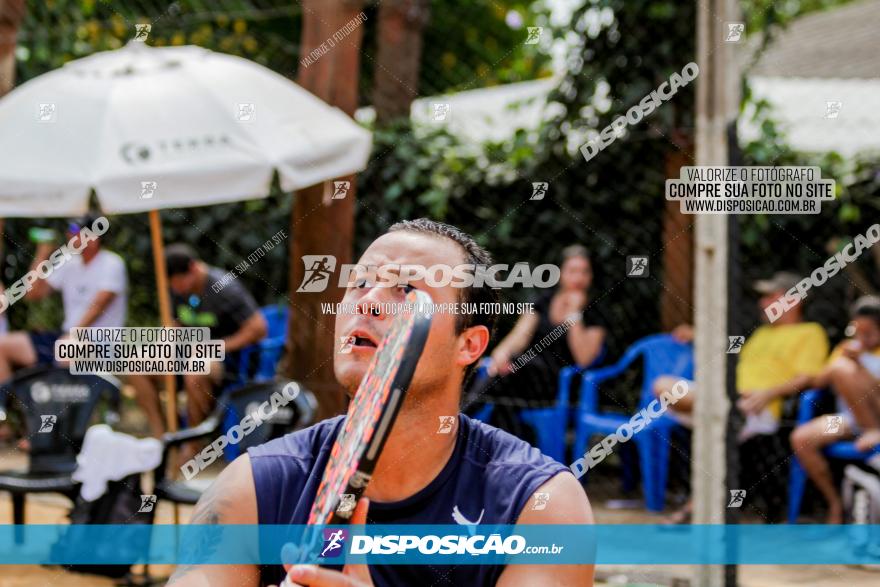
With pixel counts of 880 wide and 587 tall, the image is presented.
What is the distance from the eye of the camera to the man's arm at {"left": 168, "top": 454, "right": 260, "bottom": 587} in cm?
213

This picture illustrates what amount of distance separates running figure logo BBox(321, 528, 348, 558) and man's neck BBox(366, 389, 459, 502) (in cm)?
50

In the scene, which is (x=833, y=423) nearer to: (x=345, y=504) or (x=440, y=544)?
(x=440, y=544)

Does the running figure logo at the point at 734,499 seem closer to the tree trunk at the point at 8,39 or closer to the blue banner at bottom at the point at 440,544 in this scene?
the blue banner at bottom at the point at 440,544

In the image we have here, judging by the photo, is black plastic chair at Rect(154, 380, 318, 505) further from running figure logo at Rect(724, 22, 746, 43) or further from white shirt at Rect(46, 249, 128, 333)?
running figure logo at Rect(724, 22, 746, 43)

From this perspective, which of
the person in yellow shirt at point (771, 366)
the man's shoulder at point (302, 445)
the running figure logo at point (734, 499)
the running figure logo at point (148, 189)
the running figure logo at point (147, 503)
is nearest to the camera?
the man's shoulder at point (302, 445)

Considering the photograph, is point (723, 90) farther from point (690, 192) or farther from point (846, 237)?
point (846, 237)

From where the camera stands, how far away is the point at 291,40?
596 inches

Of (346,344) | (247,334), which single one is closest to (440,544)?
(346,344)

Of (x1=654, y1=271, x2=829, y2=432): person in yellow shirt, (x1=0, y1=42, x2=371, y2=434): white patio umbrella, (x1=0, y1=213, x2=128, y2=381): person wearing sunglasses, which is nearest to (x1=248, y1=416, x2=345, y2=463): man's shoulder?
(x1=0, y1=42, x2=371, y2=434): white patio umbrella

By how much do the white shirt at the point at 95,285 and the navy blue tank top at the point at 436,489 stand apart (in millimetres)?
3943

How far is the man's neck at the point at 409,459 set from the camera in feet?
7.43

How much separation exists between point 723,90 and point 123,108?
279 centimetres

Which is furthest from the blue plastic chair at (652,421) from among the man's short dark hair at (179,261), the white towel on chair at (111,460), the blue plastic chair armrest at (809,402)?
the white towel on chair at (111,460)

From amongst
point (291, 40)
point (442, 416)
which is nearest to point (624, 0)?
point (442, 416)
